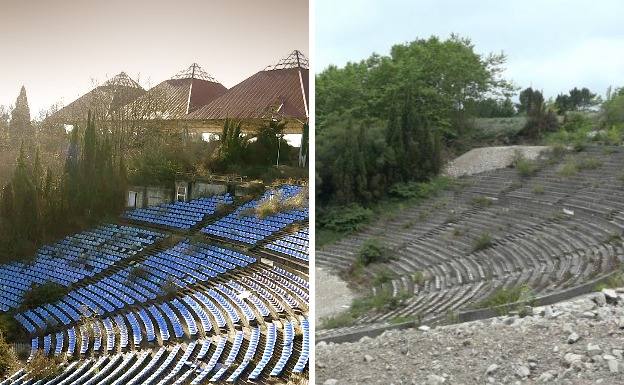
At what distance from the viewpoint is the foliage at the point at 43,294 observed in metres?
4.23

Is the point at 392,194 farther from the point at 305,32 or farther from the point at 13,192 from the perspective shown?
the point at 13,192

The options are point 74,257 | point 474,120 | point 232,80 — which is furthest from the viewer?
point 74,257

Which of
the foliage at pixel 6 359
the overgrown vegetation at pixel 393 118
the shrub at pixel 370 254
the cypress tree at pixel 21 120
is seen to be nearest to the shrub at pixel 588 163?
the overgrown vegetation at pixel 393 118

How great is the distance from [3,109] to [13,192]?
1.89 ft

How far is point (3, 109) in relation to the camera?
4.39 meters

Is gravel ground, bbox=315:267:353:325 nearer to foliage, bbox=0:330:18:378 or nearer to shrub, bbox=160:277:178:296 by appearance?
shrub, bbox=160:277:178:296

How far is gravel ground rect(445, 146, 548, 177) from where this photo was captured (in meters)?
3.55

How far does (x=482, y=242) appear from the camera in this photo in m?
3.54

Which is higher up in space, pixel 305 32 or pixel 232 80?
pixel 305 32

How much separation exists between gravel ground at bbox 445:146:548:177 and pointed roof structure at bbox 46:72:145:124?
2017mm

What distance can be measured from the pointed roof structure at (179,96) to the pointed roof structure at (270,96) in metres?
0.06

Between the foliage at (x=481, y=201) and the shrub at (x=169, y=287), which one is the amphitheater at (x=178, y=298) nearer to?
the shrub at (x=169, y=287)

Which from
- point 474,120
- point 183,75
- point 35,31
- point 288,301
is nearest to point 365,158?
point 474,120

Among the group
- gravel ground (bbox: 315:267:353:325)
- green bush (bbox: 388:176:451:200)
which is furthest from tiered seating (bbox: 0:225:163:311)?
green bush (bbox: 388:176:451:200)
